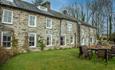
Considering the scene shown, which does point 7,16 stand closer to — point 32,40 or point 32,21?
point 32,21

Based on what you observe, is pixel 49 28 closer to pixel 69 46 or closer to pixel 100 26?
pixel 69 46

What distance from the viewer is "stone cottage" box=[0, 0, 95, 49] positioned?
1808 cm

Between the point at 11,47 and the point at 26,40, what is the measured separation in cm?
255

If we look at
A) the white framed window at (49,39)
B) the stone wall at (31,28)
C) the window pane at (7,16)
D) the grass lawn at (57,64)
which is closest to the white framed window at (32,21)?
the stone wall at (31,28)

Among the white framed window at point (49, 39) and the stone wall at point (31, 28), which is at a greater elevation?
the stone wall at point (31, 28)

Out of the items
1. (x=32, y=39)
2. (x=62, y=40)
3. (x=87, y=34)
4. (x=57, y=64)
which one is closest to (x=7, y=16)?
(x=32, y=39)

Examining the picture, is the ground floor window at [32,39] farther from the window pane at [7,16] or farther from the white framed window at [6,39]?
the window pane at [7,16]

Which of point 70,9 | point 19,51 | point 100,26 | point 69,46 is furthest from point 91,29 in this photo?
point 19,51

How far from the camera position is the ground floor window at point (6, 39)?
1773 centimetres

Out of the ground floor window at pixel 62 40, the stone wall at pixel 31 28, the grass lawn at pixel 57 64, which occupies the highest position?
the stone wall at pixel 31 28

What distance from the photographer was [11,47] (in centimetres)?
1842

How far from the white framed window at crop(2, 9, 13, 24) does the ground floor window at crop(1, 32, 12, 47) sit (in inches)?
54.1

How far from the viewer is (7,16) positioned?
18.3 m

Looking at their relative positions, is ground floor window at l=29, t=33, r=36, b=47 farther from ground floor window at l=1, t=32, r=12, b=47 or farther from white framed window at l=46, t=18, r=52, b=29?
white framed window at l=46, t=18, r=52, b=29
